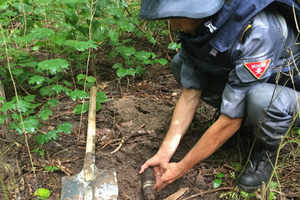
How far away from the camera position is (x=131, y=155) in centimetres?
247

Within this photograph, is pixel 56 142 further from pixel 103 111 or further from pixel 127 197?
pixel 127 197

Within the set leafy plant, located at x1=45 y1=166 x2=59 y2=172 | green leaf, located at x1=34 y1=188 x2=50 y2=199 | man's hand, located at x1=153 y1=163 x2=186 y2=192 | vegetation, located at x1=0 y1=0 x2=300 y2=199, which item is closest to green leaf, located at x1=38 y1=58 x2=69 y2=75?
vegetation, located at x1=0 y1=0 x2=300 y2=199

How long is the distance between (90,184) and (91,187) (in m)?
0.03

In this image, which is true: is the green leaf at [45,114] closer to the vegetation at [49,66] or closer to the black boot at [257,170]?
the vegetation at [49,66]

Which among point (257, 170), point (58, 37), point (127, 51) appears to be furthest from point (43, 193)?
point (127, 51)

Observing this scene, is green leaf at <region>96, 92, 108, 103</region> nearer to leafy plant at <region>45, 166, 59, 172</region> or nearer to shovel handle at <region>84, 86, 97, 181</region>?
shovel handle at <region>84, 86, 97, 181</region>

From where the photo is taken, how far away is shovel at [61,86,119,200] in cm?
208

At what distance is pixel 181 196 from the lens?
6.95 feet

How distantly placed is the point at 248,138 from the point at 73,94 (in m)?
1.52

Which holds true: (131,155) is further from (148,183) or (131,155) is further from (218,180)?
(218,180)

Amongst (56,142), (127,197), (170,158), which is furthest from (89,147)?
(170,158)

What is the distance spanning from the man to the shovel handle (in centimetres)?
44

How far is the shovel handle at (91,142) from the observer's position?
2196 millimetres

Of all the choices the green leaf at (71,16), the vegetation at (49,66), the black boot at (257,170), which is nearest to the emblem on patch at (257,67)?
the vegetation at (49,66)
